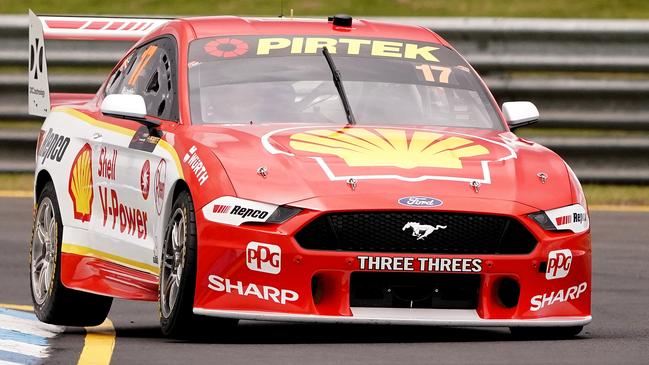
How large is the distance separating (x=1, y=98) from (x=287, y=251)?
8.93 meters

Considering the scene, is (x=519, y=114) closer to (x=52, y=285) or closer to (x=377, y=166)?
(x=377, y=166)

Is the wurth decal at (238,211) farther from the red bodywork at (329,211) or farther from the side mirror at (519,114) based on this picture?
the side mirror at (519,114)

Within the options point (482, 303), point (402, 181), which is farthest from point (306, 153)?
point (482, 303)

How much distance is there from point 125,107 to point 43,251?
1.47 m

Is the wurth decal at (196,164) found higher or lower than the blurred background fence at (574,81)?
higher

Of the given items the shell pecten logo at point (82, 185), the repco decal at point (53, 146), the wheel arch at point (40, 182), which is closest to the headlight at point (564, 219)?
the shell pecten logo at point (82, 185)

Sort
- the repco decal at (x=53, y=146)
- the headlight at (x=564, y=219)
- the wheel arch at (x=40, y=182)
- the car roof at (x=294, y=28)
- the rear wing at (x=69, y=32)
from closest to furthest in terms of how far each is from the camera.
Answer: the headlight at (x=564, y=219)
the car roof at (x=294, y=28)
the repco decal at (x=53, y=146)
the wheel arch at (x=40, y=182)
the rear wing at (x=69, y=32)

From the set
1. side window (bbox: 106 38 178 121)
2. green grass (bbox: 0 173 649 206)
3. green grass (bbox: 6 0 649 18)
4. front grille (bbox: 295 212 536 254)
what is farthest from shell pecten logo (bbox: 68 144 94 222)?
green grass (bbox: 6 0 649 18)

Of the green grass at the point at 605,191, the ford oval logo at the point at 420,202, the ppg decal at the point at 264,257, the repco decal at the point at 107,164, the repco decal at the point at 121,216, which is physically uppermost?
the ford oval logo at the point at 420,202

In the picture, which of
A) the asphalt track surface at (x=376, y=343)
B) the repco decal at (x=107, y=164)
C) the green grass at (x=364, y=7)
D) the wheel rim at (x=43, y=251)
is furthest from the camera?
the green grass at (x=364, y=7)

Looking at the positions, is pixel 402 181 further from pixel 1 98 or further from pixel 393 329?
pixel 1 98

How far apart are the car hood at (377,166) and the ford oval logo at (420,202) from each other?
0.03 m

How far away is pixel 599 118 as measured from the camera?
16.0 m

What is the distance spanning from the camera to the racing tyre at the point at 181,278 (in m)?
8.11
